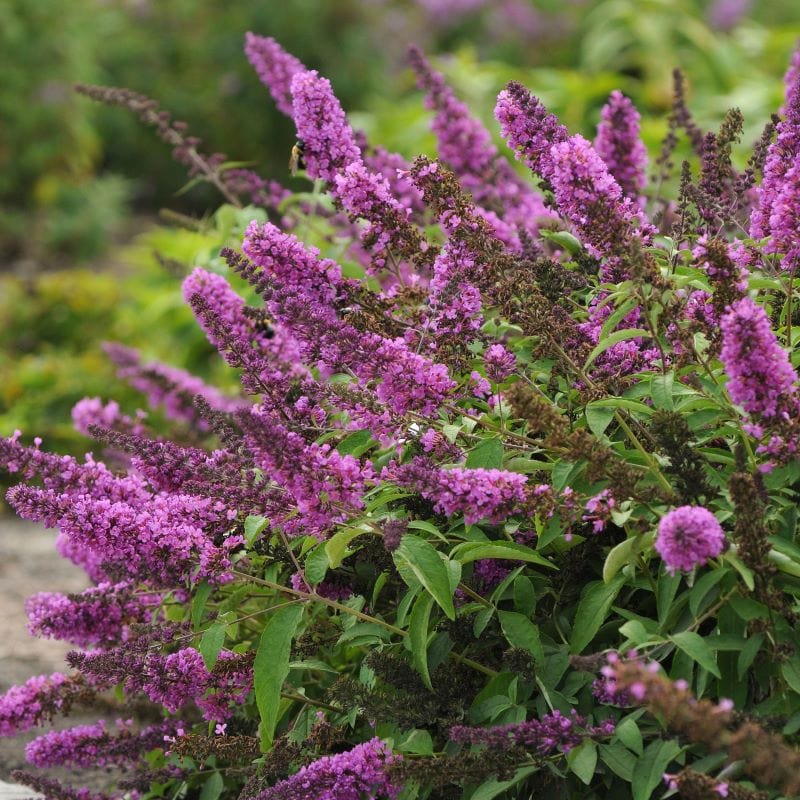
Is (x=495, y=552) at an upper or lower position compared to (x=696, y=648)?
upper

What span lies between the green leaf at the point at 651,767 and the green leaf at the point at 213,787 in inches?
46.6

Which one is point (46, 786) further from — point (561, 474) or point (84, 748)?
point (561, 474)

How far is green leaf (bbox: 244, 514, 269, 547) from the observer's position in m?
2.71

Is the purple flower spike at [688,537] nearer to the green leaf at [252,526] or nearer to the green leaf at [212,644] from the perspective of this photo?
the green leaf at [252,526]

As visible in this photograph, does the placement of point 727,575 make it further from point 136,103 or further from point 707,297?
point 136,103

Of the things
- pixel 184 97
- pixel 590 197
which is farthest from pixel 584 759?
pixel 184 97

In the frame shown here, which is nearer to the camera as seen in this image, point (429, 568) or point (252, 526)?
point (429, 568)

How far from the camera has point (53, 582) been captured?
602cm

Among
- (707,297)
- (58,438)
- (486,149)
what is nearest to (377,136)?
(58,438)

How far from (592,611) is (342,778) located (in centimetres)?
63

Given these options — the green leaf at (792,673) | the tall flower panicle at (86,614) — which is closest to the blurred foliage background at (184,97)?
the tall flower panicle at (86,614)

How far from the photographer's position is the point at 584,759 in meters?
2.48

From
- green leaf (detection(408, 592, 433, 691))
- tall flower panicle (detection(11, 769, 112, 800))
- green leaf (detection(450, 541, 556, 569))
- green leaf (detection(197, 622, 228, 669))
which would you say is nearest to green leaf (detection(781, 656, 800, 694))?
green leaf (detection(450, 541, 556, 569))

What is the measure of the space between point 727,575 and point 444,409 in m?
0.72
